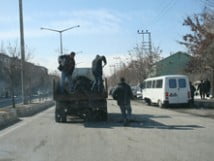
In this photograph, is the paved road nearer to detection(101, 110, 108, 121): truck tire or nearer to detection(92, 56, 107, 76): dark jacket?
detection(101, 110, 108, 121): truck tire

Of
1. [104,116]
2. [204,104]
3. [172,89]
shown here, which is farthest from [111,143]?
[204,104]

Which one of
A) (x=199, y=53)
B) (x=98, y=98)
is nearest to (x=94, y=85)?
(x=98, y=98)

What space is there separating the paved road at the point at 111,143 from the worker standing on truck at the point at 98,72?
9.06ft

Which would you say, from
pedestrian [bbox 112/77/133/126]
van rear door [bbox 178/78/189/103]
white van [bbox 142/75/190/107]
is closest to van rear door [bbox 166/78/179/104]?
white van [bbox 142/75/190/107]

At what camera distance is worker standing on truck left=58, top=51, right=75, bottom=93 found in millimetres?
23422

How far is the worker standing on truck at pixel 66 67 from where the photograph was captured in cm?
2342

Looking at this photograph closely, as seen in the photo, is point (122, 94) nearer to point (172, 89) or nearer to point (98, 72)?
point (98, 72)

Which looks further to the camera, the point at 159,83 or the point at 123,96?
the point at 159,83

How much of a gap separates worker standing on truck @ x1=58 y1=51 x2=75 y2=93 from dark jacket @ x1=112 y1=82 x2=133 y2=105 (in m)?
2.93

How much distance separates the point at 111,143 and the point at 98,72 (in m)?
9.03

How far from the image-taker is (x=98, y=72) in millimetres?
23531

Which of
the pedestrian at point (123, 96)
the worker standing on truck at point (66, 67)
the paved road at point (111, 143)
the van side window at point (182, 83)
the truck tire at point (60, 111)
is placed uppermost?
the worker standing on truck at point (66, 67)

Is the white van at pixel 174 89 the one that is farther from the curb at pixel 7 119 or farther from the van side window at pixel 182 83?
the curb at pixel 7 119

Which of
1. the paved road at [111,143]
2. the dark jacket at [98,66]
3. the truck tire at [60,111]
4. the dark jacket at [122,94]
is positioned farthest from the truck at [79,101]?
the paved road at [111,143]
